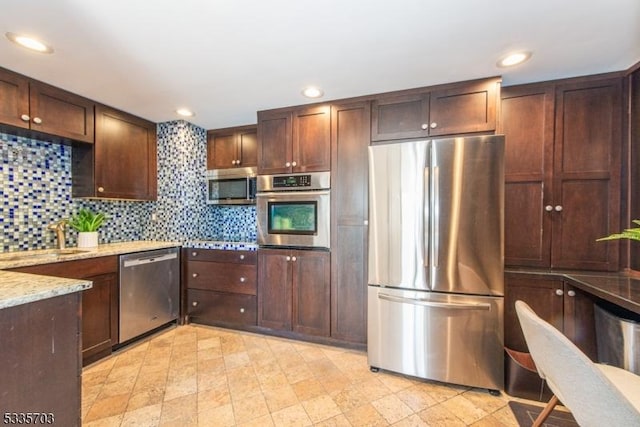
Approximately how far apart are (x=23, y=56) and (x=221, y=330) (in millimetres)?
2683

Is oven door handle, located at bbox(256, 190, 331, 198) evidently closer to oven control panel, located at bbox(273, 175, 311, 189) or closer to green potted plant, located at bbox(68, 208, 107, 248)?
oven control panel, located at bbox(273, 175, 311, 189)

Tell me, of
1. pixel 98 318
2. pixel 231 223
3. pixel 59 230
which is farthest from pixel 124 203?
pixel 98 318

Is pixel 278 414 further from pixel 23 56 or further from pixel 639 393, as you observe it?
pixel 23 56

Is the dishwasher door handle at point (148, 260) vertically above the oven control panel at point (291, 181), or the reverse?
the oven control panel at point (291, 181)

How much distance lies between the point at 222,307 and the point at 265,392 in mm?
1239

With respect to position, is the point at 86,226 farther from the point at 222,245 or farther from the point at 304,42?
the point at 304,42

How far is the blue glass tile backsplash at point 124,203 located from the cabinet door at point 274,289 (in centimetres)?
75

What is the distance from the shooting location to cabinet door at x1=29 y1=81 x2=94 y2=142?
7.26ft

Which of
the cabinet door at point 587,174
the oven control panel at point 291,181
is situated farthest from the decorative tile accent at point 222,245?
the cabinet door at point 587,174

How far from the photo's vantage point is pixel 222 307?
299 cm

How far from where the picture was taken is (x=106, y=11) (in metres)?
1.45

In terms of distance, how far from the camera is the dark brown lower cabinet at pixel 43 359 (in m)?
1.02

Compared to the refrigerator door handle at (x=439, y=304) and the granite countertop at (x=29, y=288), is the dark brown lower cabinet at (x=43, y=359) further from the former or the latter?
the refrigerator door handle at (x=439, y=304)

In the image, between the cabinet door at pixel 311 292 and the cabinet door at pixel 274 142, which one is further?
the cabinet door at pixel 274 142
